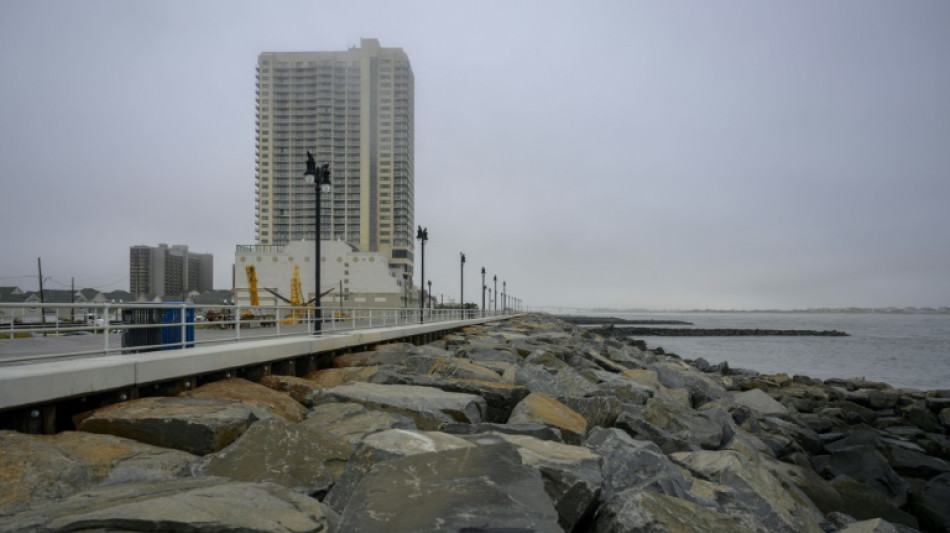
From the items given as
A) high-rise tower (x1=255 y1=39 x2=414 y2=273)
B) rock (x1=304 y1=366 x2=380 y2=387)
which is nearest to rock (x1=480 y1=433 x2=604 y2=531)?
rock (x1=304 y1=366 x2=380 y2=387)

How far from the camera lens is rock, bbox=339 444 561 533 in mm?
3270

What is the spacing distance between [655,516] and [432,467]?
5.04 feet

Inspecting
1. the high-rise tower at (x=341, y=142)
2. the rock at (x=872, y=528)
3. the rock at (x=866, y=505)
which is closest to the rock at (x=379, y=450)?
the rock at (x=872, y=528)

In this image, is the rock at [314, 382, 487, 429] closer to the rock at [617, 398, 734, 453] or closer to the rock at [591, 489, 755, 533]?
the rock at [617, 398, 734, 453]

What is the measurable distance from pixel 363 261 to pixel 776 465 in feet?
266

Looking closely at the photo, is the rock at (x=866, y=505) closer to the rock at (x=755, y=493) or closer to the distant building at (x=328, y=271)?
the rock at (x=755, y=493)

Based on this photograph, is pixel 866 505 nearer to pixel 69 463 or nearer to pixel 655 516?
pixel 655 516

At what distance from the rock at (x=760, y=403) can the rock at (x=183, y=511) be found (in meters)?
13.1

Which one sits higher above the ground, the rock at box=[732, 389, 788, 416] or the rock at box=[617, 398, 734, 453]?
the rock at box=[617, 398, 734, 453]

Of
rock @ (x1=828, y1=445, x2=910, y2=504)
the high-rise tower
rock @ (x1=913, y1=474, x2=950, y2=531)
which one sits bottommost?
rock @ (x1=913, y1=474, x2=950, y2=531)

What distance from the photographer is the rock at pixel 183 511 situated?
10.0 feet

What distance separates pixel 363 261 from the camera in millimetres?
86500

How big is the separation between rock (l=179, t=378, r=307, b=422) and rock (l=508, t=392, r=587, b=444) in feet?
9.16

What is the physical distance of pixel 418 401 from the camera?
280 inches
